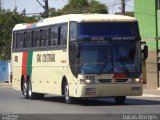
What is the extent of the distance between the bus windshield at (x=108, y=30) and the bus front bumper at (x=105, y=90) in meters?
1.97

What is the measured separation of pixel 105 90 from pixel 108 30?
2439 millimetres

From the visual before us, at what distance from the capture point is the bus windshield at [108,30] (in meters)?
23.7

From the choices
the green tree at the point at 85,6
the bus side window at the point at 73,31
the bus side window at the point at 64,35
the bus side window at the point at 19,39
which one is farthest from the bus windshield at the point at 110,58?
the green tree at the point at 85,6

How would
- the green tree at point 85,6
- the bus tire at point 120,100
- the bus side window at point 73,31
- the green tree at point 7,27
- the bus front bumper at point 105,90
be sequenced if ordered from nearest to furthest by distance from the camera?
the bus front bumper at point 105,90 < the bus side window at point 73,31 < the bus tire at point 120,100 < the green tree at point 7,27 < the green tree at point 85,6

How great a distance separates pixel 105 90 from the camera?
2342cm

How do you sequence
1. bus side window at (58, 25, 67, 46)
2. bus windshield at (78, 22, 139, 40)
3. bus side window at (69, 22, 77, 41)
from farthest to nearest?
1. bus side window at (58, 25, 67, 46)
2. bus side window at (69, 22, 77, 41)
3. bus windshield at (78, 22, 139, 40)

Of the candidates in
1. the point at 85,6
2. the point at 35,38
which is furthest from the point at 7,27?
the point at 35,38

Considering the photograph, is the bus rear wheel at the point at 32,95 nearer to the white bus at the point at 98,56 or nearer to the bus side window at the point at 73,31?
the white bus at the point at 98,56

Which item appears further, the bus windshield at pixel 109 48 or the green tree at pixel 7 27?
the green tree at pixel 7 27

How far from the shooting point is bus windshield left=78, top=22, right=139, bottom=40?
23.7 metres

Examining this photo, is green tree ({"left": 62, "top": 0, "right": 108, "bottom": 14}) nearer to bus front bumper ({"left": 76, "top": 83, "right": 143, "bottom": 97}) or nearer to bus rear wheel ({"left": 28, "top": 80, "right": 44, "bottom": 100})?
bus rear wheel ({"left": 28, "top": 80, "right": 44, "bottom": 100})

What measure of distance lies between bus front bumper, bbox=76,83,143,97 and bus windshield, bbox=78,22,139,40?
77.6 inches

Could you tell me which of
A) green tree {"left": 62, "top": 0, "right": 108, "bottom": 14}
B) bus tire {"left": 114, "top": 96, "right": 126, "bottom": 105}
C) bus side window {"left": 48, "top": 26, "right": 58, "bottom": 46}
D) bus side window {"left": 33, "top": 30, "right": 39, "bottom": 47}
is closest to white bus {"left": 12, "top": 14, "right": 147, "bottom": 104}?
bus tire {"left": 114, "top": 96, "right": 126, "bottom": 105}

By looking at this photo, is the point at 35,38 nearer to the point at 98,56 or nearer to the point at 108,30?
the point at 108,30
